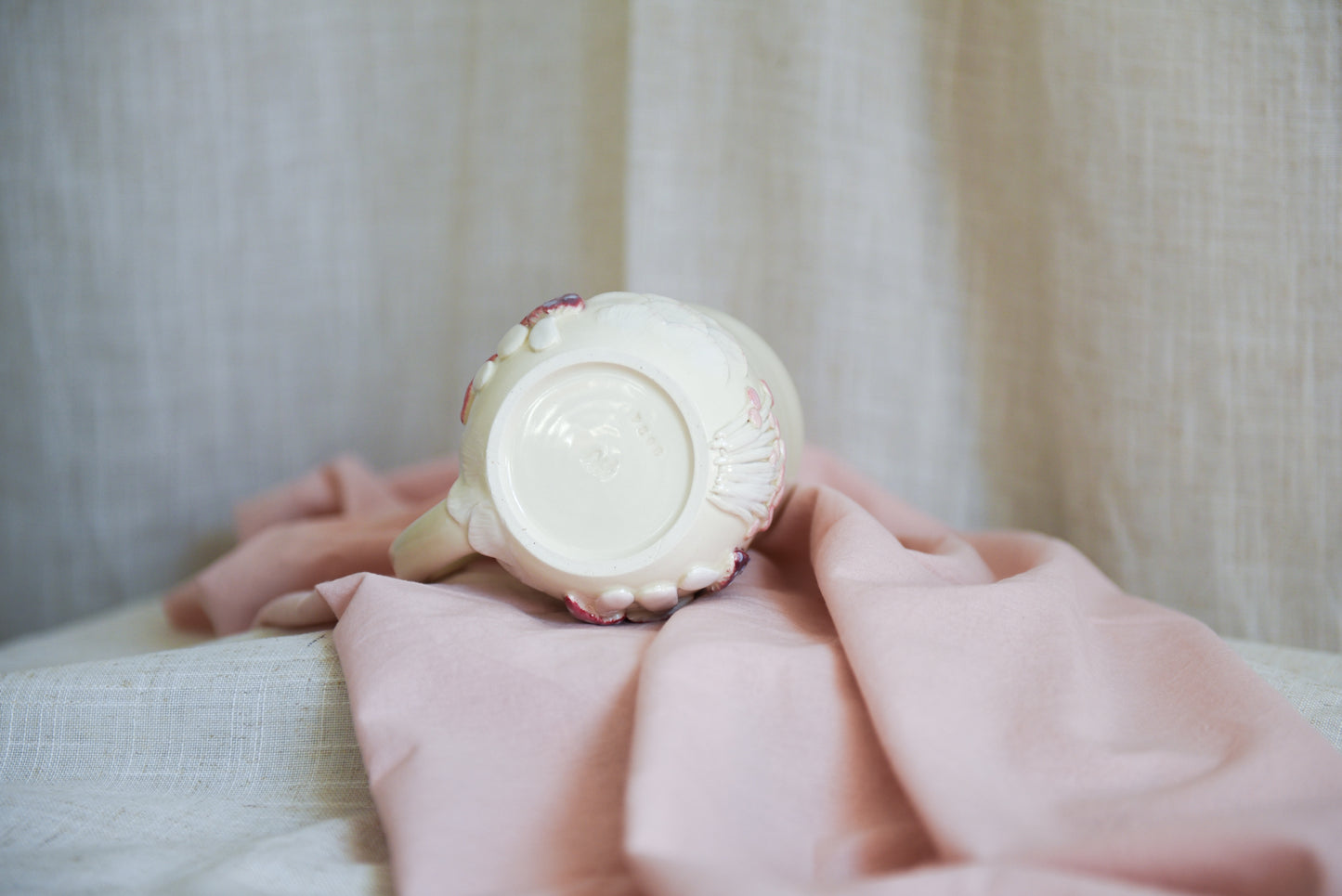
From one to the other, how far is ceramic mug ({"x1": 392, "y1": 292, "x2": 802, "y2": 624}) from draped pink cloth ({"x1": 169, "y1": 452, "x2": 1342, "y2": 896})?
38mm

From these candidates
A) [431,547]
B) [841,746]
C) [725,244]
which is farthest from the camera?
[725,244]

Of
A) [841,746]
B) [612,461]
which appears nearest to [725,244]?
[612,461]

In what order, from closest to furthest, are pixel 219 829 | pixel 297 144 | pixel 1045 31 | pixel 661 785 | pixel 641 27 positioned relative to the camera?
pixel 661 785 < pixel 219 829 < pixel 1045 31 < pixel 641 27 < pixel 297 144

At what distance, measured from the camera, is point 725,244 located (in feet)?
3.55

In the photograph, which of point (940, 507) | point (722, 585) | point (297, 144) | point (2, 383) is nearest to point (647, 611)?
point (722, 585)

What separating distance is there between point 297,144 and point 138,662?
29.7 inches

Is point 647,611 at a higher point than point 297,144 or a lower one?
lower

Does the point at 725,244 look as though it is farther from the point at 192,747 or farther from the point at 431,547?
the point at 192,747

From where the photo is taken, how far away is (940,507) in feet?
3.54

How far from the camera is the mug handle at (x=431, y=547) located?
2.19 ft

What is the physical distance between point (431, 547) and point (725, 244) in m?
0.55

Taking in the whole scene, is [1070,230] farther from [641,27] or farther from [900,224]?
[641,27]

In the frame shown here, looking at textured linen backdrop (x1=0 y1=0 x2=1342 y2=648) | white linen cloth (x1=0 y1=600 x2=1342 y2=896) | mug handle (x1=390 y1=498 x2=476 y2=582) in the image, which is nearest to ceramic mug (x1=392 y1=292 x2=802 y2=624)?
mug handle (x1=390 y1=498 x2=476 y2=582)

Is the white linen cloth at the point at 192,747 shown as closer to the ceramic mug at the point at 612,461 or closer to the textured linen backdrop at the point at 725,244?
the ceramic mug at the point at 612,461
